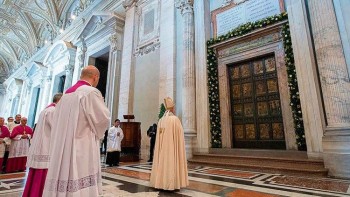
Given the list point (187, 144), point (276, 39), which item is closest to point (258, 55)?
point (276, 39)

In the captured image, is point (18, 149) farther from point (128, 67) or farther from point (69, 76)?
point (69, 76)

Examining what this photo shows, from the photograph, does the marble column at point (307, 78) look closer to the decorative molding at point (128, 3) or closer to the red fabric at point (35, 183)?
the red fabric at point (35, 183)

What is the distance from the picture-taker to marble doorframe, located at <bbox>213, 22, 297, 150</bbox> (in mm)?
5824

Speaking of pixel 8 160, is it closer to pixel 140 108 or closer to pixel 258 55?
Result: pixel 140 108

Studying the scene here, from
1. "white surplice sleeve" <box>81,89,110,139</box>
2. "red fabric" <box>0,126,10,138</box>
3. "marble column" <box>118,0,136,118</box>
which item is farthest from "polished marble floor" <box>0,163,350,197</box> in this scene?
"marble column" <box>118,0,136,118</box>

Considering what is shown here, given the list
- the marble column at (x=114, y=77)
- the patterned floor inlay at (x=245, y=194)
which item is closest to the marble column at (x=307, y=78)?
the patterned floor inlay at (x=245, y=194)

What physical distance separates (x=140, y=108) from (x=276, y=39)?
19.4 feet

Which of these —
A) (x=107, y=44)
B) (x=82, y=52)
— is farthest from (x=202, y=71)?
(x=82, y=52)

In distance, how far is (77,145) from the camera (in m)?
1.71

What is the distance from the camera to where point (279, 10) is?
20.6 feet

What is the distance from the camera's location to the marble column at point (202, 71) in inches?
268

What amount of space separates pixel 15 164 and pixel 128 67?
233 inches

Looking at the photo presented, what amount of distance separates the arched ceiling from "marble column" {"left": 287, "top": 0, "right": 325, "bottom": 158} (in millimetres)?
13216

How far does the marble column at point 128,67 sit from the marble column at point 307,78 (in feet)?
22.2
